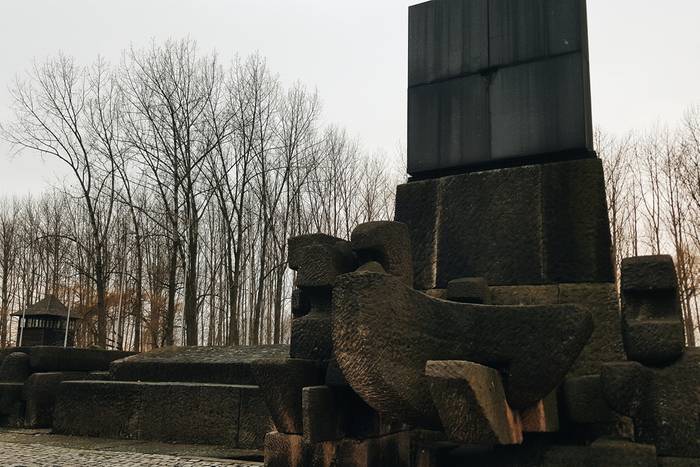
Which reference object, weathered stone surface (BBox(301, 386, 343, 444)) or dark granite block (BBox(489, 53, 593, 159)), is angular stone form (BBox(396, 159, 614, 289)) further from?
weathered stone surface (BBox(301, 386, 343, 444))

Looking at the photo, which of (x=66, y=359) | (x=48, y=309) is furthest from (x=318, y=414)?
(x=48, y=309)

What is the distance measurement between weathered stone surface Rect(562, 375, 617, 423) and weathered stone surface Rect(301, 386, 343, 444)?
112 centimetres

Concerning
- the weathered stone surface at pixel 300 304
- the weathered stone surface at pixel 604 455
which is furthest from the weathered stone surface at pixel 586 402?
the weathered stone surface at pixel 300 304

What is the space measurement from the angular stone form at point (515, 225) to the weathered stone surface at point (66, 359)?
23.1 feet

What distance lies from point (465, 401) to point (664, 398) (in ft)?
3.68

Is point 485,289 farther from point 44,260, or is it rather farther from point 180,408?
point 44,260

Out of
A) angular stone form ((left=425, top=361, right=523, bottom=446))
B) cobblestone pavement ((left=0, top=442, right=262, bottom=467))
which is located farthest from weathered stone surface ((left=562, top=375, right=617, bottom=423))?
cobblestone pavement ((left=0, top=442, right=262, bottom=467))

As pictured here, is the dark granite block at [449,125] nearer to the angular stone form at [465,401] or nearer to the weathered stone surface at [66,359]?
the angular stone form at [465,401]

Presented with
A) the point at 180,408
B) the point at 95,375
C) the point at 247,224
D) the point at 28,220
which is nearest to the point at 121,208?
the point at 247,224

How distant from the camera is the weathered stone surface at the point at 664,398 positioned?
97.1 inches

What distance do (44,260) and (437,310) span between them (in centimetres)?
3799

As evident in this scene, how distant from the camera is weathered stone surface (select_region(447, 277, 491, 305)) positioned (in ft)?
10.7

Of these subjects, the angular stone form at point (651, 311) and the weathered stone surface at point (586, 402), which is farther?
the weathered stone surface at point (586, 402)

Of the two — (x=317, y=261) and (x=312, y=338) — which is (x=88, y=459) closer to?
(x=312, y=338)
